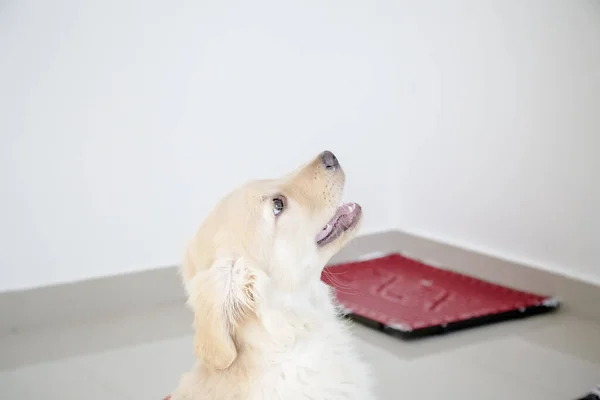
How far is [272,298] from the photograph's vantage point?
1.52 meters

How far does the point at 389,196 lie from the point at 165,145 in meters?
1.50

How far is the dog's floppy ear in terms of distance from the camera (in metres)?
1.33

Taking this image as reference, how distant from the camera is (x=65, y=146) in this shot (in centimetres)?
285

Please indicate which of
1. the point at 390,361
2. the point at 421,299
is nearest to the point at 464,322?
the point at 421,299

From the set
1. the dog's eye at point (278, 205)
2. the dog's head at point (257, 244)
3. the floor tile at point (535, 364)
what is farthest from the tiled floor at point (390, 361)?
the dog's eye at point (278, 205)

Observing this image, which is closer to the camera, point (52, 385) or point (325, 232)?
point (325, 232)

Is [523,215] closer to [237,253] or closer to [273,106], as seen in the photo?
[273,106]

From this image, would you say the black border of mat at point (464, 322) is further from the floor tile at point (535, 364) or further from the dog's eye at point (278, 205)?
the dog's eye at point (278, 205)

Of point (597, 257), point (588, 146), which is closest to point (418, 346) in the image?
point (597, 257)

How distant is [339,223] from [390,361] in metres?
1.01

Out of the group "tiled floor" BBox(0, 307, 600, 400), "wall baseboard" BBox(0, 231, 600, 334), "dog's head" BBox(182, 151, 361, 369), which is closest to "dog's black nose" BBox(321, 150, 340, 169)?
"dog's head" BBox(182, 151, 361, 369)

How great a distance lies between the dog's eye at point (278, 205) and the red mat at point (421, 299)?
89 centimetres

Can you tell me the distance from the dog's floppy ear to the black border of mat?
1.42m

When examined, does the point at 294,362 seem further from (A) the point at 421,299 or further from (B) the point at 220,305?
(A) the point at 421,299
